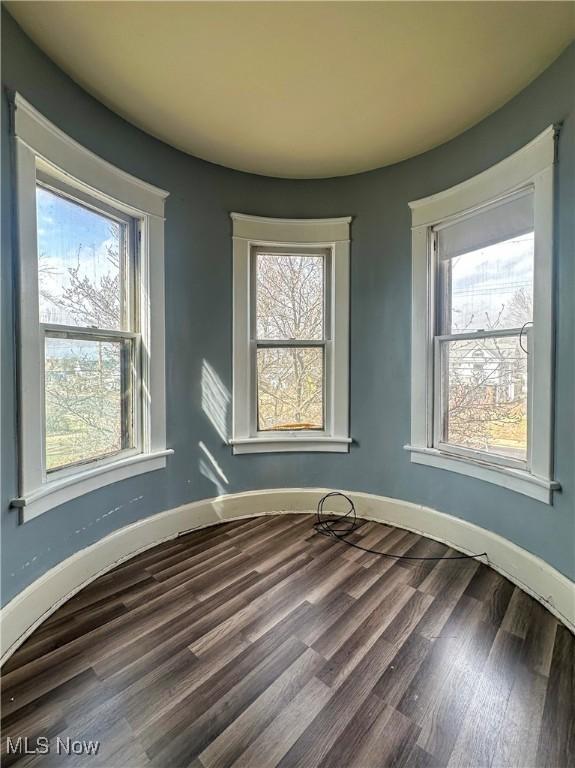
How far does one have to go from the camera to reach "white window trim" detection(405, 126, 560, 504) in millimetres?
1725

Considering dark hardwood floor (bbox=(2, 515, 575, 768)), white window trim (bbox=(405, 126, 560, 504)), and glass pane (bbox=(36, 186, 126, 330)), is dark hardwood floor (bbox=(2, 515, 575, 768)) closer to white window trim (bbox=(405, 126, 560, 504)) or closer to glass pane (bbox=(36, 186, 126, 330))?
white window trim (bbox=(405, 126, 560, 504))

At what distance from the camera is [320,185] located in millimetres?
2699

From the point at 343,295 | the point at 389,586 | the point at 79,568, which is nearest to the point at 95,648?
the point at 79,568

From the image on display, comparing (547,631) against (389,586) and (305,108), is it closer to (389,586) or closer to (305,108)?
(389,586)

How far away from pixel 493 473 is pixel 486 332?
0.82m

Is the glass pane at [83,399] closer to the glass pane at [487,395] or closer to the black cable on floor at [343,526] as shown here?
the black cable on floor at [343,526]

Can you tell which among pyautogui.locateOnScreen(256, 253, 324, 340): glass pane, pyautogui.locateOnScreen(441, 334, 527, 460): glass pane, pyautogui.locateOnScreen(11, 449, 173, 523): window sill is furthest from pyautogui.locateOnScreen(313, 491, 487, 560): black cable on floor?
pyautogui.locateOnScreen(256, 253, 324, 340): glass pane

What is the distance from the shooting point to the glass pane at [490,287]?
1.91 metres

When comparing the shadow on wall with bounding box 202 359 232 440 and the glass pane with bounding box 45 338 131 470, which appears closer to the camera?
the glass pane with bounding box 45 338 131 470

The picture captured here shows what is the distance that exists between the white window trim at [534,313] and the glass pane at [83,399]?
1.95 metres

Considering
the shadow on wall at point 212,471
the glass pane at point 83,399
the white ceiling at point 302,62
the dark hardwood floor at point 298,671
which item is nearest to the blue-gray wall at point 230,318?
the shadow on wall at point 212,471

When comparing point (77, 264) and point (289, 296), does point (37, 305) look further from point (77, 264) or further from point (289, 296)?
point (289, 296)

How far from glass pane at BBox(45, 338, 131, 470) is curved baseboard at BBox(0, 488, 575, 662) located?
54 centimetres

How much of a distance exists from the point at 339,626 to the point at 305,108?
263 centimetres
